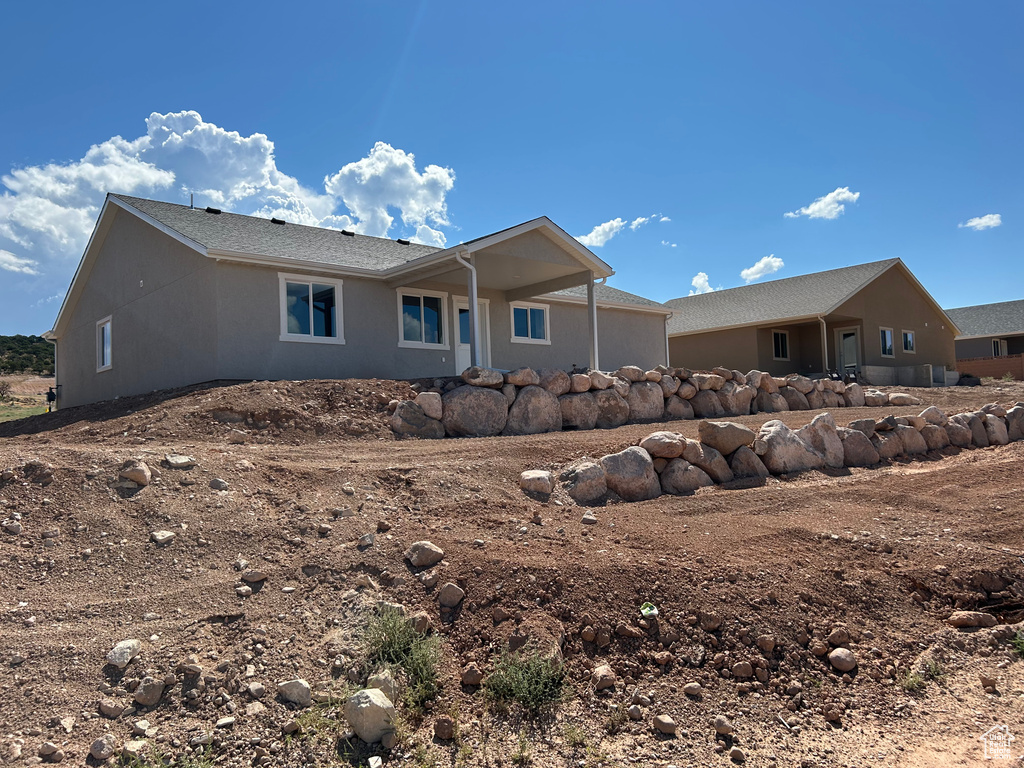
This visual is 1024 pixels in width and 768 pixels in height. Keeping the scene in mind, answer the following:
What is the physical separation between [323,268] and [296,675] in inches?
401

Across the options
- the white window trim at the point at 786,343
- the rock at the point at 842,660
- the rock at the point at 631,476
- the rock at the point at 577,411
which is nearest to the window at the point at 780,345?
the white window trim at the point at 786,343

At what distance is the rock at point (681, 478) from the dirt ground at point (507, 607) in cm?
44

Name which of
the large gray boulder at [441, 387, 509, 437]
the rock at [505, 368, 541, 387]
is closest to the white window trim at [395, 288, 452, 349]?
the rock at [505, 368, 541, 387]

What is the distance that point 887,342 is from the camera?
24.9 metres

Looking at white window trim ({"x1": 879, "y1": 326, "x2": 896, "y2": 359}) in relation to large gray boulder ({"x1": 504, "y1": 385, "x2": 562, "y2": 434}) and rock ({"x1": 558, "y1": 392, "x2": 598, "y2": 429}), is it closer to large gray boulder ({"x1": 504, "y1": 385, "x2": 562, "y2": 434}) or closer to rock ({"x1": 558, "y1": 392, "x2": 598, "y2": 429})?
rock ({"x1": 558, "y1": 392, "x2": 598, "y2": 429})

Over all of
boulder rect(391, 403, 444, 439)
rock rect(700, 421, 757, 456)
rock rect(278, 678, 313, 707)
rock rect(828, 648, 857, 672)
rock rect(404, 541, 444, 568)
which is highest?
boulder rect(391, 403, 444, 439)

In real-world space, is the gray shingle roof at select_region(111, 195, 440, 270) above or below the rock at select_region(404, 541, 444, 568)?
above

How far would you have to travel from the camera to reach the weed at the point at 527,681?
3.67m

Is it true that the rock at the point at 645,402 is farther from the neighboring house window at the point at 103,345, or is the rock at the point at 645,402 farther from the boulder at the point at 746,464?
the neighboring house window at the point at 103,345

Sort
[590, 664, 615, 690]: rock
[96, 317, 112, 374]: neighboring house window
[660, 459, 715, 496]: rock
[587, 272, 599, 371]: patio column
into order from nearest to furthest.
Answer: [590, 664, 615, 690]: rock → [660, 459, 715, 496]: rock → [587, 272, 599, 371]: patio column → [96, 317, 112, 374]: neighboring house window

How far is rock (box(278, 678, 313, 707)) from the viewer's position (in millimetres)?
3613

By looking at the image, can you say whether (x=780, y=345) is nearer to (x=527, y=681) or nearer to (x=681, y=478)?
(x=681, y=478)

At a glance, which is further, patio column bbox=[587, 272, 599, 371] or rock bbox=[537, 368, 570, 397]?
patio column bbox=[587, 272, 599, 371]

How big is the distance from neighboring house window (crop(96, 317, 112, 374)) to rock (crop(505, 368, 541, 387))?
1053cm
